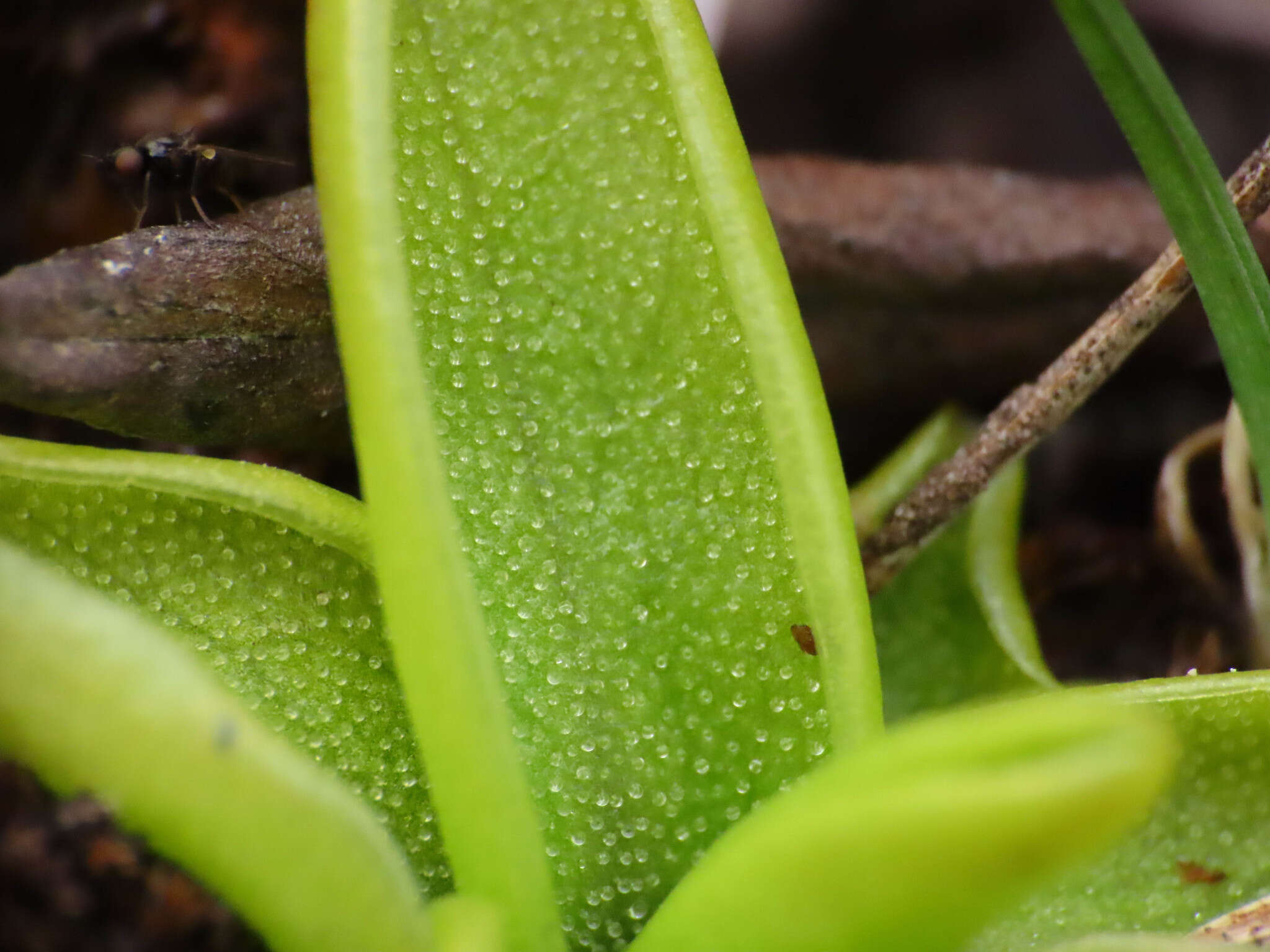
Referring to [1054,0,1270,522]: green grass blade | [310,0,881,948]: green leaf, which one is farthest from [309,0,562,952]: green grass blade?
[1054,0,1270,522]: green grass blade

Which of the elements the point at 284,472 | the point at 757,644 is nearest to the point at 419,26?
the point at 284,472

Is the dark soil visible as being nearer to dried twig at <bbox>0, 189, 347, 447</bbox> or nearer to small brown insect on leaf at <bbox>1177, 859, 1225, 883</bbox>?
dried twig at <bbox>0, 189, 347, 447</bbox>

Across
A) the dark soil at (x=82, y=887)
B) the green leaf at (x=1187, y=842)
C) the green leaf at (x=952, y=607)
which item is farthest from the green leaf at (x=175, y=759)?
the green leaf at (x=952, y=607)

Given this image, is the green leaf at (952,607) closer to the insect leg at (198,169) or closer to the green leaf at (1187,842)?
the green leaf at (1187,842)

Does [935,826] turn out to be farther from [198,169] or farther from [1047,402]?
[198,169]

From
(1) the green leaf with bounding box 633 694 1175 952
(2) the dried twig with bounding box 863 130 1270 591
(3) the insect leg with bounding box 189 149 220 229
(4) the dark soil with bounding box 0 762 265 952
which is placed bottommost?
(1) the green leaf with bounding box 633 694 1175 952

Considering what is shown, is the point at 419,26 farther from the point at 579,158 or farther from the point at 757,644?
the point at 757,644

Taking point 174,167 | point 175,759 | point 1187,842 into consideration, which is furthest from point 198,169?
point 1187,842
